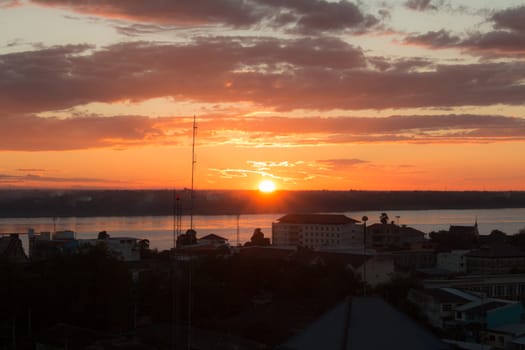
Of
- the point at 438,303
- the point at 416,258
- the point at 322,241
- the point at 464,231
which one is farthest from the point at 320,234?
the point at 438,303

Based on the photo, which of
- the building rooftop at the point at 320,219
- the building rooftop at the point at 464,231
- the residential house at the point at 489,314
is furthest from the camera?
the building rooftop at the point at 320,219

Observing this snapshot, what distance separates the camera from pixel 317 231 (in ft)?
103

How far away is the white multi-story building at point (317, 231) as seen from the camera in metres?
30.4

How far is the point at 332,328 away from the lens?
3.23 metres

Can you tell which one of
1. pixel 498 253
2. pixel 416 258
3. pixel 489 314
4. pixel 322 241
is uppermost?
pixel 322 241

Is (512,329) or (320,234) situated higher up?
(320,234)

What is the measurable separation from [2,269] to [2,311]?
1.15 m

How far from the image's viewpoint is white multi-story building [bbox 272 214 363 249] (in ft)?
99.9

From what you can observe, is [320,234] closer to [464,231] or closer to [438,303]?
[464,231]

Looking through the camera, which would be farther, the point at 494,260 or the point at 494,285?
the point at 494,260

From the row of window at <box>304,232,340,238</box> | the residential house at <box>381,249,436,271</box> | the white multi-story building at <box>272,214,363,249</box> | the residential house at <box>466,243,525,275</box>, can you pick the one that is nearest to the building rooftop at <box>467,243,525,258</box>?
the residential house at <box>466,243,525,275</box>

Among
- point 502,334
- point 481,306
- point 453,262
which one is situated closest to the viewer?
point 502,334

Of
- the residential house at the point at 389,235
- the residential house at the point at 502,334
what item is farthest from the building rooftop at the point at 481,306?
the residential house at the point at 389,235

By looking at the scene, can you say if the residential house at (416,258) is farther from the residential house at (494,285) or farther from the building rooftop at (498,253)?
the residential house at (494,285)
